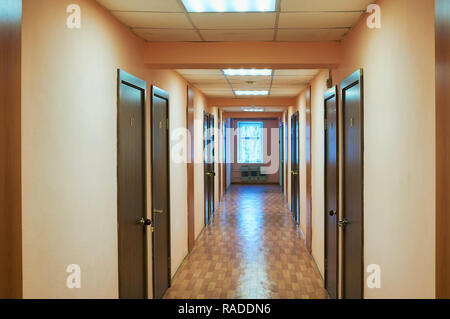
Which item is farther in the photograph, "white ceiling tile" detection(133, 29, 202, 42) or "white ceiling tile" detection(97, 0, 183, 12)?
"white ceiling tile" detection(133, 29, 202, 42)

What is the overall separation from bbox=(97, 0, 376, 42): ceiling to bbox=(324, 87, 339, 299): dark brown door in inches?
32.9

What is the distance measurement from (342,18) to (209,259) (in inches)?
159

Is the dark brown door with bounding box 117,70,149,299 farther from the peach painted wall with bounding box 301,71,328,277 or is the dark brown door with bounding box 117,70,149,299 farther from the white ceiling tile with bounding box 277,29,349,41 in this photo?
the peach painted wall with bounding box 301,71,328,277

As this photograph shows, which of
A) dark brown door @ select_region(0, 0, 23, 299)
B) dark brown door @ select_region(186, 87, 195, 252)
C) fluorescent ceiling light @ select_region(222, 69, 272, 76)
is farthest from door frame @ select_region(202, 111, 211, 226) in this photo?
dark brown door @ select_region(0, 0, 23, 299)

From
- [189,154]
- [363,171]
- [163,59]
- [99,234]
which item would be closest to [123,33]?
[163,59]

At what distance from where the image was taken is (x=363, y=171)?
2854 mm

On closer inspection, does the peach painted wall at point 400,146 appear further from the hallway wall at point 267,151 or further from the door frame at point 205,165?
the hallway wall at point 267,151

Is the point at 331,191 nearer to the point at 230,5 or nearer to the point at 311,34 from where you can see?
the point at 311,34

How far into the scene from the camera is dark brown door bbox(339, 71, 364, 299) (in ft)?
9.66

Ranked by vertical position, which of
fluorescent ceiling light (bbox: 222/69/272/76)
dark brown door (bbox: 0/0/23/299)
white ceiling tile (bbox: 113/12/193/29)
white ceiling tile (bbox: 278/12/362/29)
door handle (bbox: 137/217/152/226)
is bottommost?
door handle (bbox: 137/217/152/226)

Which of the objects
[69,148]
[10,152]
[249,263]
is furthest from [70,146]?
[249,263]

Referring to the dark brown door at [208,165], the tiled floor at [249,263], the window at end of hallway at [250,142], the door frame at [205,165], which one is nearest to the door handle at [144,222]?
the tiled floor at [249,263]

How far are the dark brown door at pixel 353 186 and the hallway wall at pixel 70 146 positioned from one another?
186 cm

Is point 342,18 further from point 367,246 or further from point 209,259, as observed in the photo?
point 209,259
